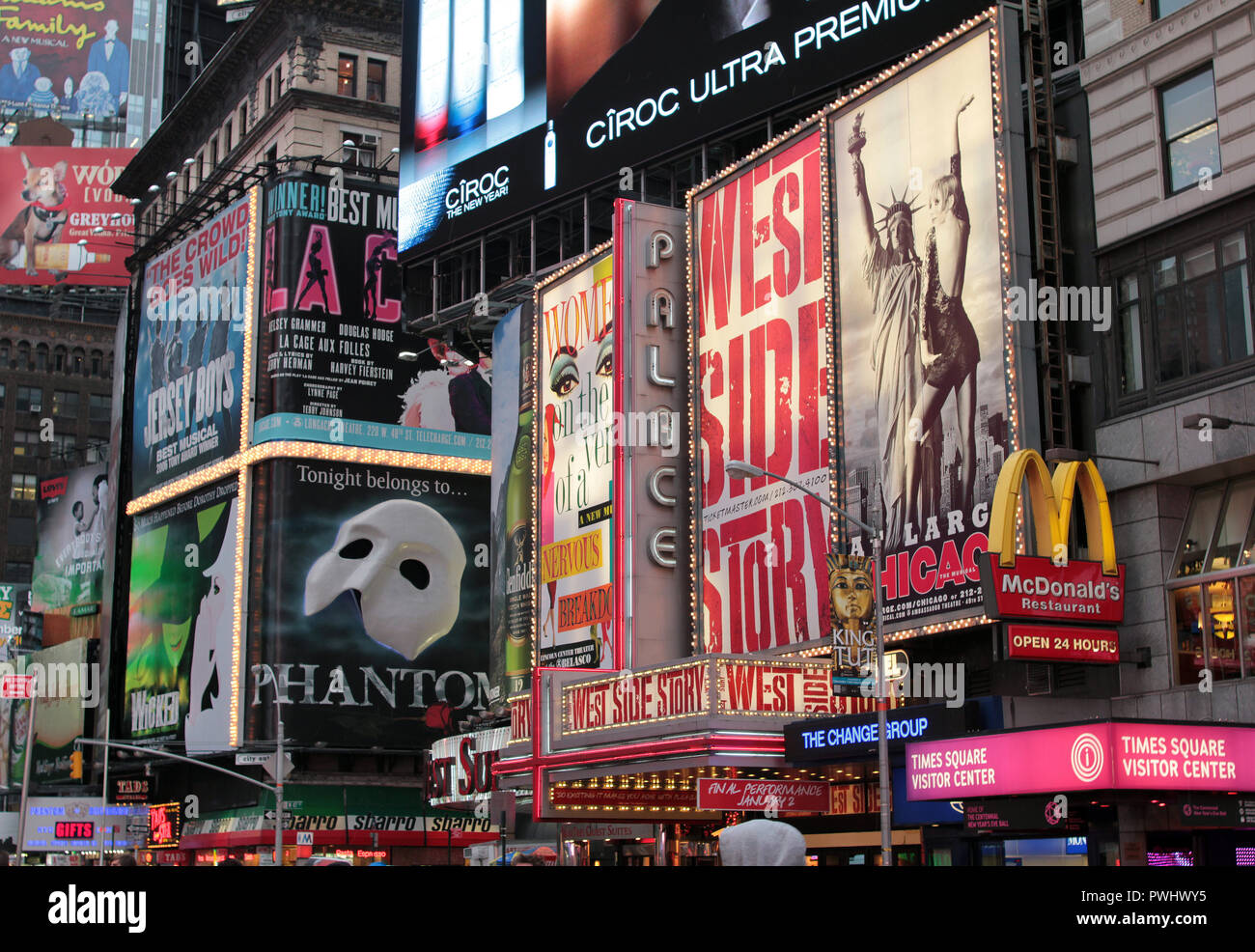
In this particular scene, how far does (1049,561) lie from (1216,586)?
9.08 ft

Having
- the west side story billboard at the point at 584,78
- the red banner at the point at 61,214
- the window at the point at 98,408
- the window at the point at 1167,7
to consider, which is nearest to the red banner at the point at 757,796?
the window at the point at 1167,7

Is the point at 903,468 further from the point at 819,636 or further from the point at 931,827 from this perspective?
the point at 931,827

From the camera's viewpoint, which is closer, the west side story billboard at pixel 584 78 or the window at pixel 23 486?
the west side story billboard at pixel 584 78

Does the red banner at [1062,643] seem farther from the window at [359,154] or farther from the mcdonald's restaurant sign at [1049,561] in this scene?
the window at [359,154]

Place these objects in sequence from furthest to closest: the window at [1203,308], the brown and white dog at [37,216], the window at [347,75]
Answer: the brown and white dog at [37,216], the window at [347,75], the window at [1203,308]

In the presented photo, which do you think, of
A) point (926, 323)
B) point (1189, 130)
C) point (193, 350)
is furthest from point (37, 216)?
point (1189, 130)

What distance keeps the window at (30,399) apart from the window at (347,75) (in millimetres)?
74803

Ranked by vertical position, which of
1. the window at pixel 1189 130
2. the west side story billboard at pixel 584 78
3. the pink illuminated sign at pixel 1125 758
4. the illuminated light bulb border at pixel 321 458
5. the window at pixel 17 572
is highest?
the west side story billboard at pixel 584 78

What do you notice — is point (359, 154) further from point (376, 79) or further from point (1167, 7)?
point (1167, 7)

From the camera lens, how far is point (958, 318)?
3083 cm

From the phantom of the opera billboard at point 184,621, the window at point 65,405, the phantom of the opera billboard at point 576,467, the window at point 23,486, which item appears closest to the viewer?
the phantom of the opera billboard at point 576,467

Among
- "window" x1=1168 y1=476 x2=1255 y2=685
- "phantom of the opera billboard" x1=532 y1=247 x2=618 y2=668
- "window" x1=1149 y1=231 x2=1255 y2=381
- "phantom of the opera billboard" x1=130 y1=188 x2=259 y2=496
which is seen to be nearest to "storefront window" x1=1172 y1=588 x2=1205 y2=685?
"window" x1=1168 y1=476 x2=1255 y2=685

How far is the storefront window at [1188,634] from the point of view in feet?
89.0

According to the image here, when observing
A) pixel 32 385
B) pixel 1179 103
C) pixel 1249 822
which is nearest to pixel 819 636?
pixel 1249 822
